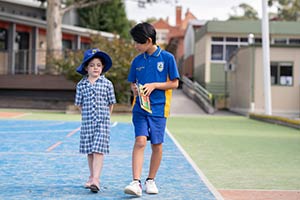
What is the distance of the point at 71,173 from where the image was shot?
9367mm

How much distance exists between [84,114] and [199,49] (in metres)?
42.4

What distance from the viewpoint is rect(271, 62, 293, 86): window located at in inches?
1312

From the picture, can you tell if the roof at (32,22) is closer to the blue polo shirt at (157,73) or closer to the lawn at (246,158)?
the lawn at (246,158)

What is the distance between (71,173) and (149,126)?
2223 mm

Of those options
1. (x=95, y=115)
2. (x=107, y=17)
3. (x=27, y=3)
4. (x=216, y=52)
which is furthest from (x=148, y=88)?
(x=107, y=17)

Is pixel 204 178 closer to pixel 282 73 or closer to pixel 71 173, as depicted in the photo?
pixel 71 173

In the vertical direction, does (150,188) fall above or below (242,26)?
below

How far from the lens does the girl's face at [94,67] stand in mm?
8073

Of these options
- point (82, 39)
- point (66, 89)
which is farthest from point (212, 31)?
point (66, 89)

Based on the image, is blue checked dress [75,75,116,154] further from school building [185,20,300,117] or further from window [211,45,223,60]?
window [211,45,223,60]

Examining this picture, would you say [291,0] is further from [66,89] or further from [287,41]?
[66,89]

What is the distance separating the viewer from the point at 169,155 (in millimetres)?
12125

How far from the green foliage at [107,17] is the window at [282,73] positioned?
30005 mm

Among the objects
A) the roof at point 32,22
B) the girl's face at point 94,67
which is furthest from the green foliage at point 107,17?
the girl's face at point 94,67
